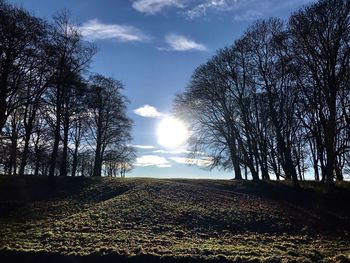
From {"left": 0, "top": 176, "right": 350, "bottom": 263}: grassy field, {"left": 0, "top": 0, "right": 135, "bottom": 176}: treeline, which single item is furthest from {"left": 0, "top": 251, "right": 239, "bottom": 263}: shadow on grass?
{"left": 0, "top": 0, "right": 135, "bottom": 176}: treeline

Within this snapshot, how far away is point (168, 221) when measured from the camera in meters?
21.9

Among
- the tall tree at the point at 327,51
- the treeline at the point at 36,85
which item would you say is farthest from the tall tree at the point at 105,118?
the tall tree at the point at 327,51

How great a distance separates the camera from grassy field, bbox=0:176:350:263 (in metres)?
14.8

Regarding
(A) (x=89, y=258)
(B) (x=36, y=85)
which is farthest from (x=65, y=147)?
(A) (x=89, y=258)

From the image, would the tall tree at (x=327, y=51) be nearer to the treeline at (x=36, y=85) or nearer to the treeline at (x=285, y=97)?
the treeline at (x=285, y=97)

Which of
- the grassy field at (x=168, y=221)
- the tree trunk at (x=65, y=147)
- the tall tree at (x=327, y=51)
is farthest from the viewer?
the tree trunk at (x=65, y=147)

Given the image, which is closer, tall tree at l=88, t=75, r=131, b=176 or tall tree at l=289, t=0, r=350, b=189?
tall tree at l=289, t=0, r=350, b=189

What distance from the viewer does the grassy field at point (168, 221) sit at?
14.8m

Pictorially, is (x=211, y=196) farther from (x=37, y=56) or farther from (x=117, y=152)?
(x=117, y=152)

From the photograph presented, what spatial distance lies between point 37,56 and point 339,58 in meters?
21.9

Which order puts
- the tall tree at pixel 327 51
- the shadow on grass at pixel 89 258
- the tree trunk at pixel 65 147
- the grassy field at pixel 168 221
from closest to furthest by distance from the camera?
the shadow on grass at pixel 89 258 → the grassy field at pixel 168 221 → the tall tree at pixel 327 51 → the tree trunk at pixel 65 147

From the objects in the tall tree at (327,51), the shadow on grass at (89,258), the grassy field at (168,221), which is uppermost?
the tall tree at (327,51)

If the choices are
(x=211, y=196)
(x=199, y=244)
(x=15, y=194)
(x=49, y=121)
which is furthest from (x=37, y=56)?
(x=199, y=244)

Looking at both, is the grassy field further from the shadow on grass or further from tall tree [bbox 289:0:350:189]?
tall tree [bbox 289:0:350:189]
